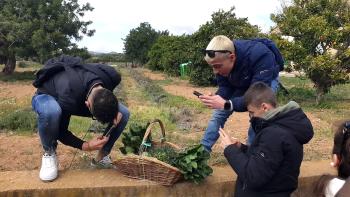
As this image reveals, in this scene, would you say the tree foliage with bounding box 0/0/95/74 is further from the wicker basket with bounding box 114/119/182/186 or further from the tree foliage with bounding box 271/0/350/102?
the wicker basket with bounding box 114/119/182/186

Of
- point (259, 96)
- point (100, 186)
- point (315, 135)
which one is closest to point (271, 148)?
point (259, 96)

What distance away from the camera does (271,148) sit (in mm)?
2814

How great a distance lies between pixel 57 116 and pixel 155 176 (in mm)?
962

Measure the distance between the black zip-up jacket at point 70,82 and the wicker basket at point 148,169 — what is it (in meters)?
0.46

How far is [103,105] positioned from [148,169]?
75 cm

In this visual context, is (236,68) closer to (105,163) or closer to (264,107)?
(264,107)

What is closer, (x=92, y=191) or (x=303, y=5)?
(x=92, y=191)

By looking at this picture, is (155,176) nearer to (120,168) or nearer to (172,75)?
(120,168)

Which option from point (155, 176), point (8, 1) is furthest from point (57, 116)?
point (8, 1)

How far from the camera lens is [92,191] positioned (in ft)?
12.2

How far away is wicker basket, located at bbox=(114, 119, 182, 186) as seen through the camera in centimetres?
358

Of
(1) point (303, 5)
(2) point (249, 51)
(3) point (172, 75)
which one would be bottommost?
(3) point (172, 75)

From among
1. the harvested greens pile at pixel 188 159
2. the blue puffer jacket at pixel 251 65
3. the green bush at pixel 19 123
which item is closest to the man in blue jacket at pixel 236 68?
the blue puffer jacket at pixel 251 65

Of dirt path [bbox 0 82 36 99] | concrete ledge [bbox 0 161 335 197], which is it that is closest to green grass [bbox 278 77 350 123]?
concrete ledge [bbox 0 161 335 197]
